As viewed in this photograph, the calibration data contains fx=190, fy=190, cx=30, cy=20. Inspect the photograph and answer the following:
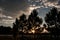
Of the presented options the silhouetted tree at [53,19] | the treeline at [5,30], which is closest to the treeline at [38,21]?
the silhouetted tree at [53,19]

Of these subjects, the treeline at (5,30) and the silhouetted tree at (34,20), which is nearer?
the silhouetted tree at (34,20)

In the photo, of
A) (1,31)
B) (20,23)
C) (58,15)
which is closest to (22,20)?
(20,23)

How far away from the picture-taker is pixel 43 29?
66562mm

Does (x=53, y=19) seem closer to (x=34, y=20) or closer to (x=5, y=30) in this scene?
(x=34, y=20)

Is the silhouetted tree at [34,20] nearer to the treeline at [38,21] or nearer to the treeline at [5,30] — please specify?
the treeline at [38,21]

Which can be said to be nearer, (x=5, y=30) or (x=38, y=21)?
(x=38, y=21)

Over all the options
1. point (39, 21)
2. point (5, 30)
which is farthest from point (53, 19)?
point (5, 30)

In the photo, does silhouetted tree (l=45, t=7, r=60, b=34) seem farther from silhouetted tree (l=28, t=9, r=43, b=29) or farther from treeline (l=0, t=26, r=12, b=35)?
treeline (l=0, t=26, r=12, b=35)

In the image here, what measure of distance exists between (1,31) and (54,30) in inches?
2283

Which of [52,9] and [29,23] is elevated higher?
[52,9]

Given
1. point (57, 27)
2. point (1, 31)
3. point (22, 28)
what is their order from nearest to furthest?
1. point (57, 27)
2. point (22, 28)
3. point (1, 31)

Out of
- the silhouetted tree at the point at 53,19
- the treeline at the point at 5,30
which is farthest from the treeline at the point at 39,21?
the treeline at the point at 5,30

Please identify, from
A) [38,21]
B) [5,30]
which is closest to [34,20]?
[38,21]

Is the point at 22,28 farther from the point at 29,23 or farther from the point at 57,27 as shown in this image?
the point at 57,27
